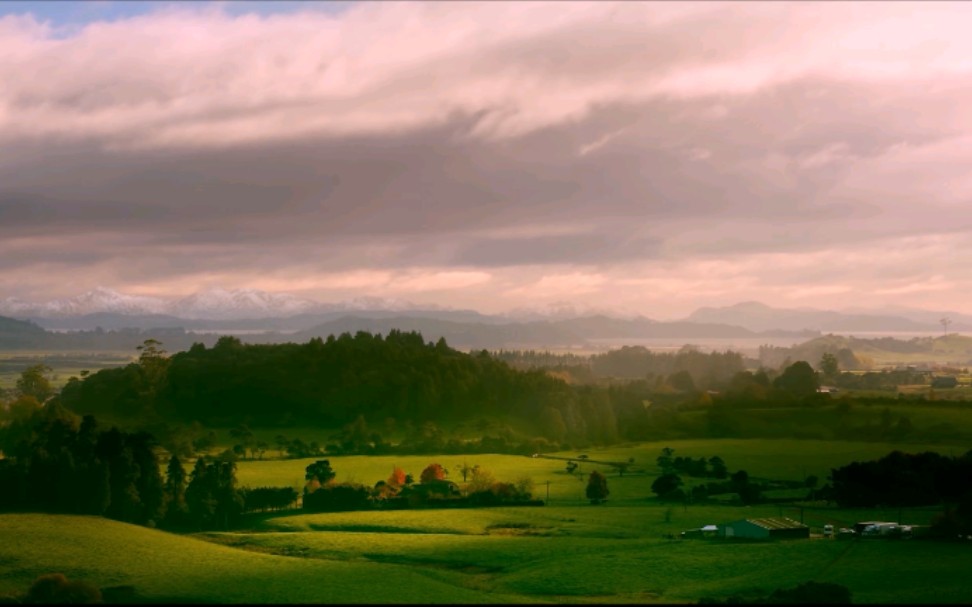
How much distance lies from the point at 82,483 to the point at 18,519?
8.35 meters

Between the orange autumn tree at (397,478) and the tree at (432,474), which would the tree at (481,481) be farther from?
the orange autumn tree at (397,478)

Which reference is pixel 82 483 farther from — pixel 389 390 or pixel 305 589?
pixel 389 390

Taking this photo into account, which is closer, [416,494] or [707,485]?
[416,494]

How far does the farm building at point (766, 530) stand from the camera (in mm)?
76312

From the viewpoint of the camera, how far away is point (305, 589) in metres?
57.6

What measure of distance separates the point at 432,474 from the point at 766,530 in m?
42.5

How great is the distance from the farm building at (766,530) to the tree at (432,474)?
124 ft

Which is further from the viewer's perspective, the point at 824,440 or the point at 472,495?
the point at 824,440

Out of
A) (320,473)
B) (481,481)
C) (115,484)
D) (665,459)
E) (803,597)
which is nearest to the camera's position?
(803,597)

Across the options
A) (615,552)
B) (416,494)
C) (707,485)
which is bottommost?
(416,494)

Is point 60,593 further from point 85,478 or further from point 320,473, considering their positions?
point 320,473

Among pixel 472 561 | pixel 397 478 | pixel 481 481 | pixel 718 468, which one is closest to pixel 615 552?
pixel 472 561

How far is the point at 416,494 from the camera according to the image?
10088 centimetres

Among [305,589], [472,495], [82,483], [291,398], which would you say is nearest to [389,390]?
[291,398]
